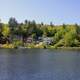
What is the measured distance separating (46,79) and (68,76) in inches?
221

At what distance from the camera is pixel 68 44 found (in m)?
195

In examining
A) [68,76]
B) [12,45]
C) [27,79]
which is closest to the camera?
[27,79]

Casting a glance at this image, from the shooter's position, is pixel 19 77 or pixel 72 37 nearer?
pixel 19 77

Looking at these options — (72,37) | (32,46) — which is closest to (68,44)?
(72,37)

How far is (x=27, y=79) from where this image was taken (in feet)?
180

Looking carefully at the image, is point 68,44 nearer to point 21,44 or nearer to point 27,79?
point 21,44

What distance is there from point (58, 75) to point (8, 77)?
8903 mm

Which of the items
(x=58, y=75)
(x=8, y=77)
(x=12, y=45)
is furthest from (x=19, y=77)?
(x=12, y=45)

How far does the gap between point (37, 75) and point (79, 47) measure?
137 metres

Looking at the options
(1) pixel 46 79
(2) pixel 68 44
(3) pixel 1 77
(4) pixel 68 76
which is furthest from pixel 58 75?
(2) pixel 68 44

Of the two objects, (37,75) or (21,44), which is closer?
(37,75)

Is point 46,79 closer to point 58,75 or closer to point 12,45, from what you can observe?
point 58,75

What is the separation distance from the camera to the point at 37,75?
60250 mm

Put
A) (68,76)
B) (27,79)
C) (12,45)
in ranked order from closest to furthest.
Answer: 1. (27,79)
2. (68,76)
3. (12,45)
